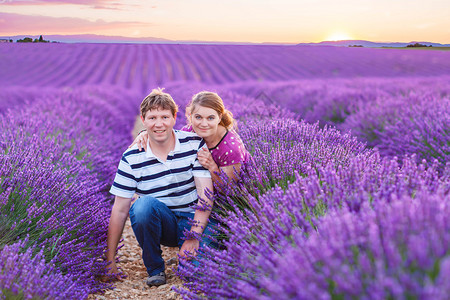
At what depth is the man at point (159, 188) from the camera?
2.41m

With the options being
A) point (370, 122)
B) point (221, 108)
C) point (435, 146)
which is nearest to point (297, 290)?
point (221, 108)

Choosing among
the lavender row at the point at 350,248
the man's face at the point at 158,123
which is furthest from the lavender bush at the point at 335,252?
the man's face at the point at 158,123

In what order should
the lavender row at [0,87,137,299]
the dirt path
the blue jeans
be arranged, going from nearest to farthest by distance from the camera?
the lavender row at [0,87,137,299] → the dirt path → the blue jeans

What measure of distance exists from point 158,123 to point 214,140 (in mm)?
404

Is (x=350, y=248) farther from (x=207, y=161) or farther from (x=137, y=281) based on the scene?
(x=137, y=281)

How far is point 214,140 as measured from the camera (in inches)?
104

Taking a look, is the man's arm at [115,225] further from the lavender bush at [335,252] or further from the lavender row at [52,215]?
the lavender bush at [335,252]

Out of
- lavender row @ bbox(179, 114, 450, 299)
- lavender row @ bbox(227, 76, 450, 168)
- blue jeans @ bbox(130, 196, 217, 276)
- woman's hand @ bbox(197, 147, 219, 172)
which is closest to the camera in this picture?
lavender row @ bbox(179, 114, 450, 299)

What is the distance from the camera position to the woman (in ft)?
8.17

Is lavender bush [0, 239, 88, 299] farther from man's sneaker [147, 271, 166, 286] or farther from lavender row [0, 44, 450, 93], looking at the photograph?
lavender row [0, 44, 450, 93]

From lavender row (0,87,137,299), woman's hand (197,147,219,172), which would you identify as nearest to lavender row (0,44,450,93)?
lavender row (0,87,137,299)

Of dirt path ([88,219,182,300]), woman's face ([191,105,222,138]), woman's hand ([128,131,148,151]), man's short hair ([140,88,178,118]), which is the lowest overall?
dirt path ([88,219,182,300])

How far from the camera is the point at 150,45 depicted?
25000 mm

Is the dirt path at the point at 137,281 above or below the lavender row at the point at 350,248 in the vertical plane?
below
